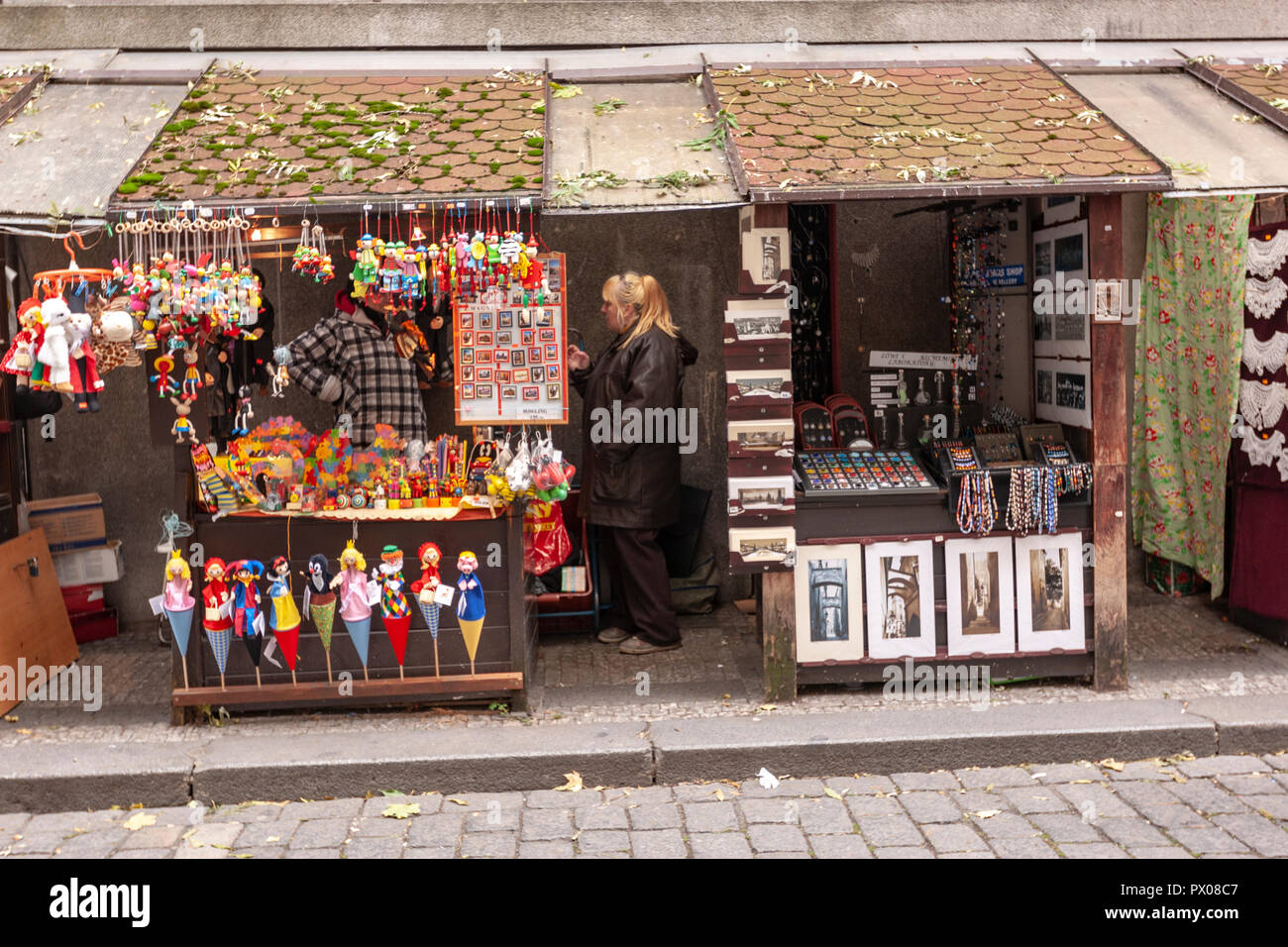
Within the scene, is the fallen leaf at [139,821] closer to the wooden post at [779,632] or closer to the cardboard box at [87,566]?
the cardboard box at [87,566]

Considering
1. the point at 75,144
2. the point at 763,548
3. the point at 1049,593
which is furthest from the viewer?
the point at 1049,593

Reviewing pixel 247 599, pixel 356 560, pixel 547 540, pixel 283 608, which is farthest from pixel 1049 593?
pixel 247 599

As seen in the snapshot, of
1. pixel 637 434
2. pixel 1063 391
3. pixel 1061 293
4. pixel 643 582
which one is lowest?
pixel 643 582

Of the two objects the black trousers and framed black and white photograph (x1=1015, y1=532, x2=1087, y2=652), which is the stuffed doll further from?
framed black and white photograph (x1=1015, y1=532, x2=1087, y2=652)

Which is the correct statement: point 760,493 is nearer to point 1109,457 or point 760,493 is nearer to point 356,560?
point 1109,457

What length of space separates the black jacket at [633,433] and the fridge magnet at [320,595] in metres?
1.56

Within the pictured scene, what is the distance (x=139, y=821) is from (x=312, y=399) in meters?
3.21

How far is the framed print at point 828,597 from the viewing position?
617 cm

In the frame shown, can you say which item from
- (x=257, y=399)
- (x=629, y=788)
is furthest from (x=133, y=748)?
(x=257, y=399)

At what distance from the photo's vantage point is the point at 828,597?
20.3 feet

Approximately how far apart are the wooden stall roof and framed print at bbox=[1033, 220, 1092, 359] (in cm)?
277

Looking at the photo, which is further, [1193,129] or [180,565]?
[1193,129]

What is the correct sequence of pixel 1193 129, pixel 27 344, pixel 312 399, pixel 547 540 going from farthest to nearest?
pixel 312 399 < pixel 547 540 < pixel 1193 129 < pixel 27 344
